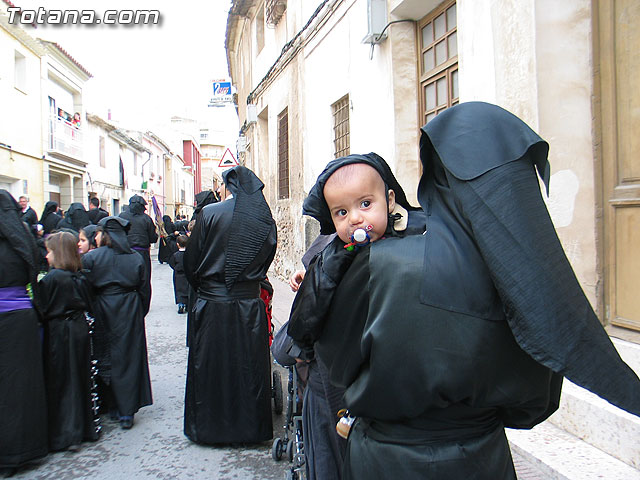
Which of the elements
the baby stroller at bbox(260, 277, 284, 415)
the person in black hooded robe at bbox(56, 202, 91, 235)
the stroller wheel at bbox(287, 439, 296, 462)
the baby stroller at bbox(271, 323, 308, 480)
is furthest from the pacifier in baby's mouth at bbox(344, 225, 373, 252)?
the person in black hooded robe at bbox(56, 202, 91, 235)

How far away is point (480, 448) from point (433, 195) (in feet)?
2.27

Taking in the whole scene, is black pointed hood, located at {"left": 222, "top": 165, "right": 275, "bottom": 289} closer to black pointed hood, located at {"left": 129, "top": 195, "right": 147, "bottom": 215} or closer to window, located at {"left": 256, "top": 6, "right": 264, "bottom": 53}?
black pointed hood, located at {"left": 129, "top": 195, "right": 147, "bottom": 215}

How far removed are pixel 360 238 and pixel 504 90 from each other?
3040 millimetres

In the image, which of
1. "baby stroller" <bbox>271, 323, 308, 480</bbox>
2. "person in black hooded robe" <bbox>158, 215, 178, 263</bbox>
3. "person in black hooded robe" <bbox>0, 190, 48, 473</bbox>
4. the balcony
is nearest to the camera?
"baby stroller" <bbox>271, 323, 308, 480</bbox>

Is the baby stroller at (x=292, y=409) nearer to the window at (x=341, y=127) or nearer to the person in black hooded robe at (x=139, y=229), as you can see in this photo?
the window at (x=341, y=127)

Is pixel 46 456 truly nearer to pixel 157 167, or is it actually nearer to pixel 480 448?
pixel 480 448

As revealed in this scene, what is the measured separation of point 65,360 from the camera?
4309 millimetres

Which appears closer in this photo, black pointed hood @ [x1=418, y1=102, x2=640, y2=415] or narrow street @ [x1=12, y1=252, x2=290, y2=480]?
black pointed hood @ [x1=418, y1=102, x2=640, y2=415]

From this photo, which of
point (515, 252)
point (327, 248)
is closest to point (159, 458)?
point (327, 248)

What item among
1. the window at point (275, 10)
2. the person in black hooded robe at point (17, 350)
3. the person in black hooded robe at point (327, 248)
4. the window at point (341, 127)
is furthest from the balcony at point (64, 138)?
the person in black hooded robe at point (327, 248)

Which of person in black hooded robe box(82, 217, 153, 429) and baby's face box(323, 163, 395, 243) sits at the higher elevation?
baby's face box(323, 163, 395, 243)

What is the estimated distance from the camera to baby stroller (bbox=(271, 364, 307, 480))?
3.23m

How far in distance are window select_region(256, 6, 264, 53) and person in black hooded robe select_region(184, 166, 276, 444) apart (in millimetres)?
12318

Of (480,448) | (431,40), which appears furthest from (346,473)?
(431,40)
